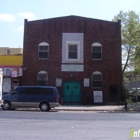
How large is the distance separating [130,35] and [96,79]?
32.0 feet

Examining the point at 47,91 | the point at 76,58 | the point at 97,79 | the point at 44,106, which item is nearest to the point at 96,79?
the point at 97,79

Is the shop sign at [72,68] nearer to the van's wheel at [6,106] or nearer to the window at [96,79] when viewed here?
the window at [96,79]

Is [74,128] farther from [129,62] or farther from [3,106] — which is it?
[129,62]

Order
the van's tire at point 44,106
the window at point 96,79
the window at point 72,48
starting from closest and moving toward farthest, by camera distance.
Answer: the van's tire at point 44,106 → the window at point 96,79 → the window at point 72,48

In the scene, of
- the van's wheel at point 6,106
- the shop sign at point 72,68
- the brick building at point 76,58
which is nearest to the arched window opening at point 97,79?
the brick building at point 76,58

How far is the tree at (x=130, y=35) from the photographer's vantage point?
34750 millimetres

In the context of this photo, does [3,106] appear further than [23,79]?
No

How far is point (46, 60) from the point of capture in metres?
29.5

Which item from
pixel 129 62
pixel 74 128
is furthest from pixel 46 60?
pixel 74 128

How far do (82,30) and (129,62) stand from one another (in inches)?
486

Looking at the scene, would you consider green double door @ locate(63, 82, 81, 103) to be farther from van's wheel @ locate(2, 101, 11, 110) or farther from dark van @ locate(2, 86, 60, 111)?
van's wheel @ locate(2, 101, 11, 110)

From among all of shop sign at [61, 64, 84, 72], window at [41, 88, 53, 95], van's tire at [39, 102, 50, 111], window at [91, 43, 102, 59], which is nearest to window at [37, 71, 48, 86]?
shop sign at [61, 64, 84, 72]

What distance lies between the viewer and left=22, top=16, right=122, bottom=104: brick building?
95.7ft

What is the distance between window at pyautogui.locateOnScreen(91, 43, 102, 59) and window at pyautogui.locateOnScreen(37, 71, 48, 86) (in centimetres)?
514
